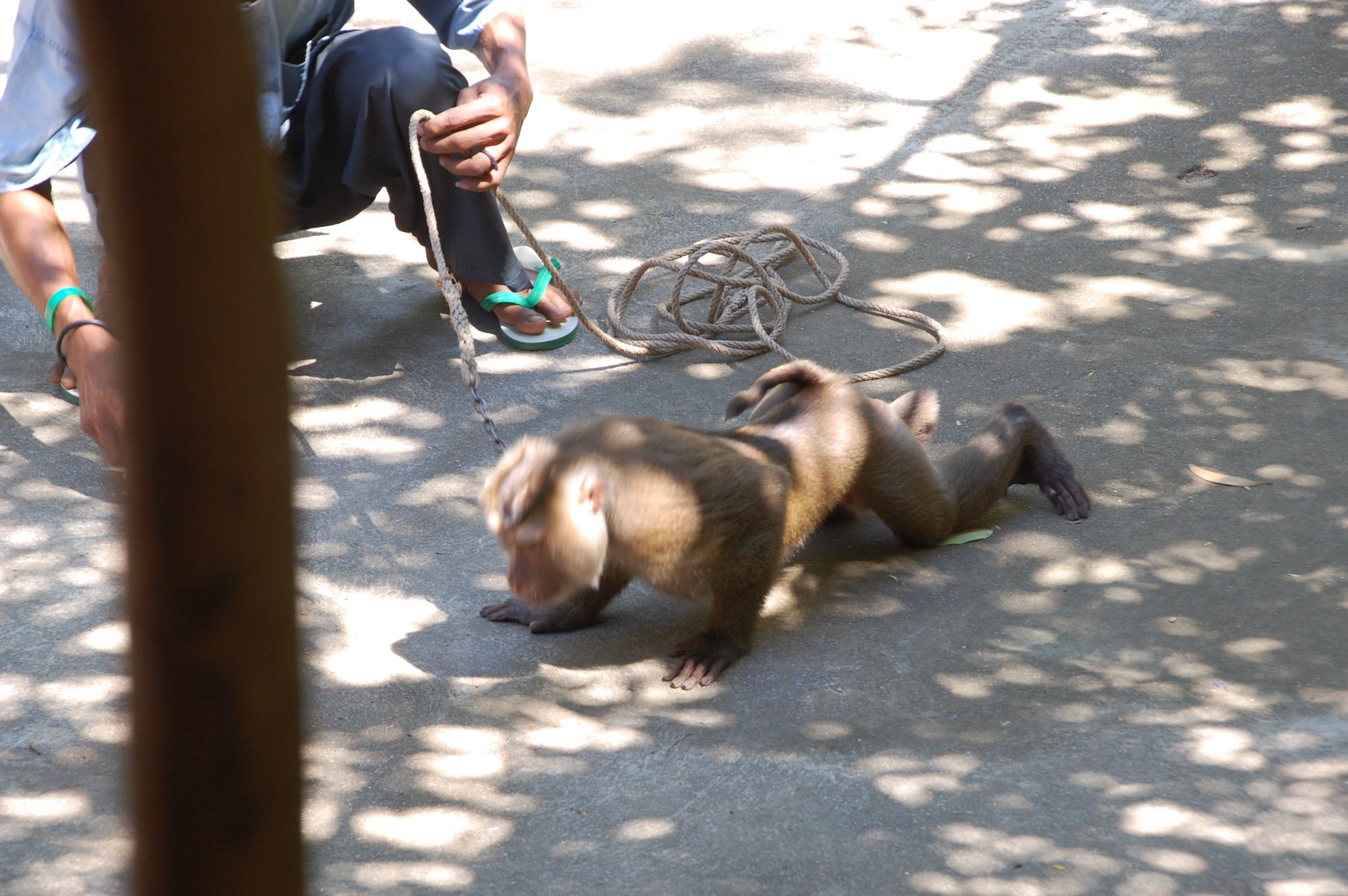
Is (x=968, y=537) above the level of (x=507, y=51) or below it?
below

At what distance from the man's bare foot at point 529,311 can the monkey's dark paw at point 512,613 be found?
5.19 feet

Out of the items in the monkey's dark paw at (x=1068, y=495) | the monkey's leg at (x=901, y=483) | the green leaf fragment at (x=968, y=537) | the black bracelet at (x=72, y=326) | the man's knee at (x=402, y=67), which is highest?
the man's knee at (x=402, y=67)

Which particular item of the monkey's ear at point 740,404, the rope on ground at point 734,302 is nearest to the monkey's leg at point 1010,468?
the monkey's ear at point 740,404

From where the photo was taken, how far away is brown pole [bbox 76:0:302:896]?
1.68ft

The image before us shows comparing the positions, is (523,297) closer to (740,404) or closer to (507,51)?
(507,51)

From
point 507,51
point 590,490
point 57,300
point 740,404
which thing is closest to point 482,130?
point 507,51

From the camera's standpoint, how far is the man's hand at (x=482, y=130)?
3869mm

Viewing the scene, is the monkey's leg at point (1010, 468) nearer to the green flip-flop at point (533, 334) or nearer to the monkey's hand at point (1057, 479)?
the monkey's hand at point (1057, 479)

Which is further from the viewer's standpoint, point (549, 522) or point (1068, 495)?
point (1068, 495)

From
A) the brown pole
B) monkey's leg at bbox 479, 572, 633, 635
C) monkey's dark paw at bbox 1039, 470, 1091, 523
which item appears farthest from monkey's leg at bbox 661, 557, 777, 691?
the brown pole

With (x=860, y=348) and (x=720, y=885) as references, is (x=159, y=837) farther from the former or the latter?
(x=860, y=348)

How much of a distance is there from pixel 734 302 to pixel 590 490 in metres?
2.12

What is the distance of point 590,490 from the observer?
2.85m

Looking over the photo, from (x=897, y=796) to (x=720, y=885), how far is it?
0.46m
